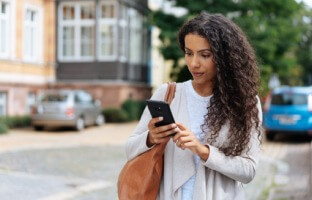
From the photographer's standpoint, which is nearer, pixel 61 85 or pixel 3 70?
pixel 3 70

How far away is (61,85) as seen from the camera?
22.4m

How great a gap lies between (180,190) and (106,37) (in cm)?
2116

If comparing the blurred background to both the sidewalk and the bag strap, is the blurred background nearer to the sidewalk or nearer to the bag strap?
the sidewalk

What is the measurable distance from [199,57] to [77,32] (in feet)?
69.6

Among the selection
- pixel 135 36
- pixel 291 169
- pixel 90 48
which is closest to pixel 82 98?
→ pixel 90 48

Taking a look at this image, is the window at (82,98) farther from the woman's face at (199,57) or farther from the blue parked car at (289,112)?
the woman's face at (199,57)

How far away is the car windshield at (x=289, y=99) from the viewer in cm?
1462

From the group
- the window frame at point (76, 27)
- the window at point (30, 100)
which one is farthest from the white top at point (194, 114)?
the window frame at point (76, 27)

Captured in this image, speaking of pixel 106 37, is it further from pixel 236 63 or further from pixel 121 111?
pixel 236 63

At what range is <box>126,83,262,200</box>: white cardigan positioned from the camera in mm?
2090

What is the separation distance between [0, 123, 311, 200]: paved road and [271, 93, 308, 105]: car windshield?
120 centimetres

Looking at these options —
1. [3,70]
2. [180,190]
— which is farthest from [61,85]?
[180,190]

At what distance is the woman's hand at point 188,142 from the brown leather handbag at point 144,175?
152 millimetres

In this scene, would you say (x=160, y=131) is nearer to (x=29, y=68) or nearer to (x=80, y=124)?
(x=80, y=124)
